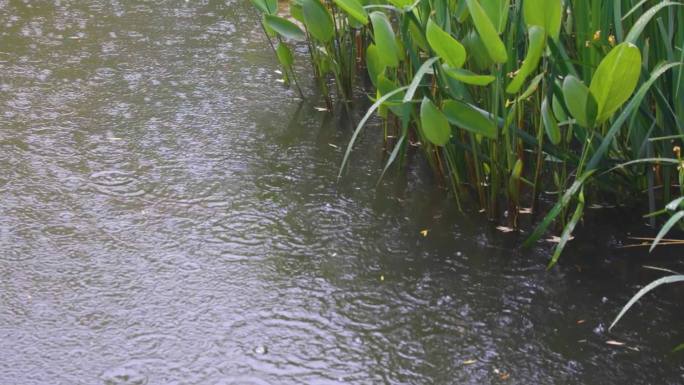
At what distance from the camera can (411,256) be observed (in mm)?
2318

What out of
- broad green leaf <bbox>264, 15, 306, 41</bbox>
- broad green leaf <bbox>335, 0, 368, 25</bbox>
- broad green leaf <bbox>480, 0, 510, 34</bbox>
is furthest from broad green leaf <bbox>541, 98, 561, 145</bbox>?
broad green leaf <bbox>264, 15, 306, 41</bbox>

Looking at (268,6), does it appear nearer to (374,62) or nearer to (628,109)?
(374,62)

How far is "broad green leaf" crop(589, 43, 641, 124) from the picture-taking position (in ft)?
6.11

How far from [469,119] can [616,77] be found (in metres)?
0.42

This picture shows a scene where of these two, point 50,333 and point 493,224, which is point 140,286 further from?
point 493,224

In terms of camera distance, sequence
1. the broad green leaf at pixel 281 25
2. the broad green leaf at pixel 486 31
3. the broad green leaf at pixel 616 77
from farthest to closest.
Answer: the broad green leaf at pixel 281 25
the broad green leaf at pixel 486 31
the broad green leaf at pixel 616 77

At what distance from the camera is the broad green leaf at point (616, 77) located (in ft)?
6.11

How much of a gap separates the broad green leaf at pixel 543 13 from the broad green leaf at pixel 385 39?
0.45 metres

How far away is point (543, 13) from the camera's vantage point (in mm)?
2018

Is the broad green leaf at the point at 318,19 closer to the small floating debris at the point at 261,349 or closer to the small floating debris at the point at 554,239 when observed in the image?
the small floating debris at the point at 554,239

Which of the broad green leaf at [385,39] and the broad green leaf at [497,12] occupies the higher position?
the broad green leaf at [497,12]

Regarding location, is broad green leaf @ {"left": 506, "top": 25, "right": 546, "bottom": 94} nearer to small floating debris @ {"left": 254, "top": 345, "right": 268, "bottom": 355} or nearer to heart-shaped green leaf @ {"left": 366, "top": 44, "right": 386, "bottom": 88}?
heart-shaped green leaf @ {"left": 366, "top": 44, "right": 386, "bottom": 88}

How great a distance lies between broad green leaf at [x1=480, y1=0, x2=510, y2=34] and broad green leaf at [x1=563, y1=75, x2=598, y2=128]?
0.91 ft

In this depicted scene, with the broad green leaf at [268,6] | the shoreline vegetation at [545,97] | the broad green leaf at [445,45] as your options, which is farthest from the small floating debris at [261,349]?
the broad green leaf at [268,6]
